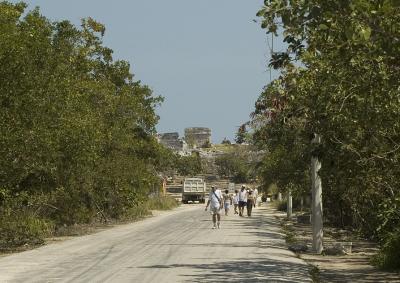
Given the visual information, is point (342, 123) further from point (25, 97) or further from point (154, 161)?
point (154, 161)

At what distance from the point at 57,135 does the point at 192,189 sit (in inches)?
2175

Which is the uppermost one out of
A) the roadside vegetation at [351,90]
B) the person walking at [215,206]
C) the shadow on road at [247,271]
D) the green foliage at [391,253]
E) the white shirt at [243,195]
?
the roadside vegetation at [351,90]

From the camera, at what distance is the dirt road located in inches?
547

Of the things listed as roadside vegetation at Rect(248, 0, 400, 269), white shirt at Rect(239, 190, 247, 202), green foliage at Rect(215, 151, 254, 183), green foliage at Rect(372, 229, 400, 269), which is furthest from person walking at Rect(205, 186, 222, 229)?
green foliage at Rect(215, 151, 254, 183)

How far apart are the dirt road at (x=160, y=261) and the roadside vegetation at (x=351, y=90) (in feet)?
8.46

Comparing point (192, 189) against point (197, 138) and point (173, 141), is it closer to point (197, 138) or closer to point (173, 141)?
point (173, 141)

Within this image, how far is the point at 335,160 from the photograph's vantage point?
15688 mm

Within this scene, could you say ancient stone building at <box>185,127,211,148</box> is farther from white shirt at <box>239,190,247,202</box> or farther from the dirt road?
the dirt road

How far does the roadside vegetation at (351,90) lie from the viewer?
27.6 ft

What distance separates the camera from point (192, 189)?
77.6 meters

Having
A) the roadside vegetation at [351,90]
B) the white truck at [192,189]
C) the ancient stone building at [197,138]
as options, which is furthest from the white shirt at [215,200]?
the ancient stone building at [197,138]

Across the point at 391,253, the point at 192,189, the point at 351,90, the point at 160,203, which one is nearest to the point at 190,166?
the point at 192,189

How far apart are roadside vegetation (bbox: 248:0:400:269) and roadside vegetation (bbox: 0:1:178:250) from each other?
25.2 feet

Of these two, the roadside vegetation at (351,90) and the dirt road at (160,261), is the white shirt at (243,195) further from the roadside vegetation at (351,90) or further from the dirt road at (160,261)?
the roadside vegetation at (351,90)
